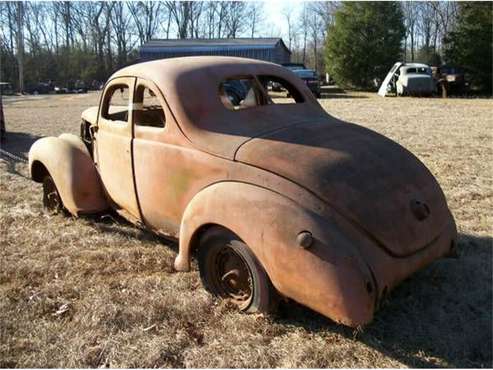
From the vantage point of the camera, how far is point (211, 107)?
3.83 meters

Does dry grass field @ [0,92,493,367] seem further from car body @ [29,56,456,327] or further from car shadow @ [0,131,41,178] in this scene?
car shadow @ [0,131,41,178]

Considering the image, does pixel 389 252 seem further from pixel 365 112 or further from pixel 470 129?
pixel 365 112

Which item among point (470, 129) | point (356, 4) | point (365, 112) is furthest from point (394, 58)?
point (470, 129)

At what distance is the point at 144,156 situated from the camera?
4.01 metres

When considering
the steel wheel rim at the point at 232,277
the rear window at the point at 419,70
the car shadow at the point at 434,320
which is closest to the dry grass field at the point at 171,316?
the car shadow at the point at 434,320

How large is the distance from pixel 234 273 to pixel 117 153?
5.52 ft

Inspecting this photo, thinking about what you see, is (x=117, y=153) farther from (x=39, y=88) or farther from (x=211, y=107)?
(x=39, y=88)

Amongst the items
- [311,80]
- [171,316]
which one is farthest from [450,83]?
[171,316]

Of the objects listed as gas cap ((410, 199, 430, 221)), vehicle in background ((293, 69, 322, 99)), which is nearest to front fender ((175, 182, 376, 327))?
gas cap ((410, 199, 430, 221))

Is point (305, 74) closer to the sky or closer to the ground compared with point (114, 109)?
closer to the sky

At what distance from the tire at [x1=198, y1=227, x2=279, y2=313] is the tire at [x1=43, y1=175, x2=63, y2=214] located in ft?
8.73

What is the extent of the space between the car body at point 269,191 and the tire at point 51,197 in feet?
4.00

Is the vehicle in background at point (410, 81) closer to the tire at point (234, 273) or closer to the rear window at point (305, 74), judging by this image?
the rear window at point (305, 74)

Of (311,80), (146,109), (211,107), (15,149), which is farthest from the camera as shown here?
(311,80)
